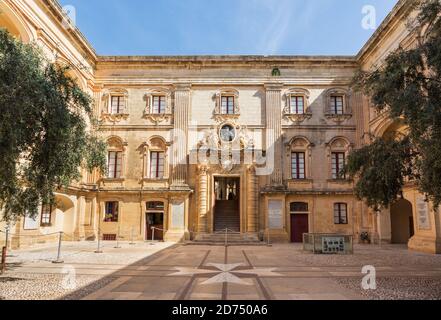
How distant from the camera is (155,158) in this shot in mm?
25375

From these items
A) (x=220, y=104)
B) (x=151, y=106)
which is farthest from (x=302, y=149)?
(x=151, y=106)

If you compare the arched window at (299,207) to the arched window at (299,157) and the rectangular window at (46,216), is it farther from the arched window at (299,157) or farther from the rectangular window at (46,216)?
the rectangular window at (46,216)

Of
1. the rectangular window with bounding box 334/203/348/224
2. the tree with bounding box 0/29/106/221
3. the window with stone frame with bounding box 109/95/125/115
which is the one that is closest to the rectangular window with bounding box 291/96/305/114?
the rectangular window with bounding box 334/203/348/224

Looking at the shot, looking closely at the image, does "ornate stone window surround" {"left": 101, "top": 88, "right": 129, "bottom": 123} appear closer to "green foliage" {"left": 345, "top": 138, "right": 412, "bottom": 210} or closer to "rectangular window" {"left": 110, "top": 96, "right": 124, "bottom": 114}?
"rectangular window" {"left": 110, "top": 96, "right": 124, "bottom": 114}

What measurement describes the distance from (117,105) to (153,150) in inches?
185

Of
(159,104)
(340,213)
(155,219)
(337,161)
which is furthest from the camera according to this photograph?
(159,104)

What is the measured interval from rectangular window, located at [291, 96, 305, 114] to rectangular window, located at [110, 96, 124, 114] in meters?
13.0

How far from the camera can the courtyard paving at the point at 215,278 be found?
8.13m

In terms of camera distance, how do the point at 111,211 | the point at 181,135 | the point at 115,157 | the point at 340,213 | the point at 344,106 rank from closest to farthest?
the point at 340,213 < the point at 111,211 < the point at 181,135 < the point at 115,157 < the point at 344,106

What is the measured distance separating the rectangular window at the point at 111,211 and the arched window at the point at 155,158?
10.1ft

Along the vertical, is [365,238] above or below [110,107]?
below

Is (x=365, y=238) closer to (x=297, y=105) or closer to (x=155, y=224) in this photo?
(x=297, y=105)

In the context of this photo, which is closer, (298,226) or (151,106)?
(298,226)

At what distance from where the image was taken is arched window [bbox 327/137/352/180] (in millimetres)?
24969
